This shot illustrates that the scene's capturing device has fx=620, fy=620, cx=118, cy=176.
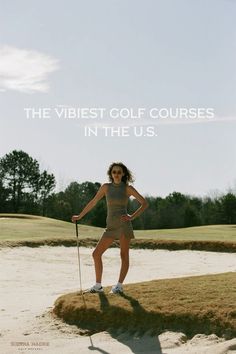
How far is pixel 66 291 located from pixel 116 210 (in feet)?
12.4

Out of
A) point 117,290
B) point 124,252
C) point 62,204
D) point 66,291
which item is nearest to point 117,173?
point 124,252

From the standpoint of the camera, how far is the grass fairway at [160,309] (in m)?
7.28

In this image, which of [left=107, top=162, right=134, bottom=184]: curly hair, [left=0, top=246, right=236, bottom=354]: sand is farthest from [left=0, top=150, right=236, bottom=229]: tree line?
[left=107, top=162, right=134, bottom=184]: curly hair

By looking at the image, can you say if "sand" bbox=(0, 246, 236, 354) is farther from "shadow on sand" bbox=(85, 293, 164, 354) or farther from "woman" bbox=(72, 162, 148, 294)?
"woman" bbox=(72, 162, 148, 294)

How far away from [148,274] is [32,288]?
14.9 ft

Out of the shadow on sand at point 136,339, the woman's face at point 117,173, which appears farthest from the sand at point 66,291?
the woman's face at point 117,173

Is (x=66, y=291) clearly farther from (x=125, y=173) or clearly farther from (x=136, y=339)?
(x=136, y=339)

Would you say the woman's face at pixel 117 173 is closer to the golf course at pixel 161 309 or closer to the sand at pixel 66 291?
the golf course at pixel 161 309

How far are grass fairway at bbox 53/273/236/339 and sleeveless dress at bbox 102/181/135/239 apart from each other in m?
0.87

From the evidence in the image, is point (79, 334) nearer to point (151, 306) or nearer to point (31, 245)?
point (151, 306)

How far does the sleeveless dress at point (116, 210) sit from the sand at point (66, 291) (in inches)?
60.6

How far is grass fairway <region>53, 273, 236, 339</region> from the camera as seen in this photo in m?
7.28

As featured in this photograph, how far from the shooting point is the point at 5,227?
32.1m

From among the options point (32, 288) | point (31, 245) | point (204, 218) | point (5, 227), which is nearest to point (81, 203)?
point (204, 218)
